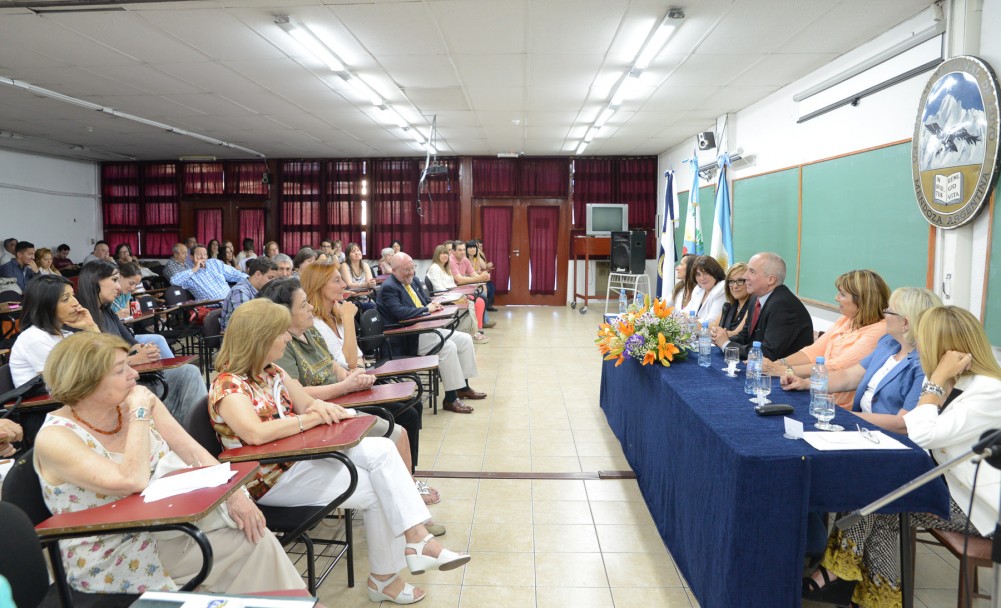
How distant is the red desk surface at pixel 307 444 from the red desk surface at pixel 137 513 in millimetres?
361

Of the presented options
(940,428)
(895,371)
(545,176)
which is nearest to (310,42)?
(895,371)

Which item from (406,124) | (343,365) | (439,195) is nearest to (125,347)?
(343,365)

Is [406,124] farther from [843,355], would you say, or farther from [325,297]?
[843,355]

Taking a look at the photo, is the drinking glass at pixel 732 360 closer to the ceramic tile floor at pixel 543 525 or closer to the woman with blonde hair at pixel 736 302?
the ceramic tile floor at pixel 543 525

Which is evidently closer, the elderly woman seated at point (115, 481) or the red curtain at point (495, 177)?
the elderly woman seated at point (115, 481)

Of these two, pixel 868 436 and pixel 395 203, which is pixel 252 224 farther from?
pixel 868 436

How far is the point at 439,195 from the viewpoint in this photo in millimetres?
13086

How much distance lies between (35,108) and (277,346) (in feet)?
24.8

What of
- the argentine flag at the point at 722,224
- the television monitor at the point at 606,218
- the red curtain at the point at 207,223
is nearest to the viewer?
the argentine flag at the point at 722,224

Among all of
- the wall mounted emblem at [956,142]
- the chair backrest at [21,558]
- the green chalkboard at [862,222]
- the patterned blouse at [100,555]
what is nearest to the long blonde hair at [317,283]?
the patterned blouse at [100,555]

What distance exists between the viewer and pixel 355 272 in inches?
372

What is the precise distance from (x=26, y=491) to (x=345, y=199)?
1183 centimetres

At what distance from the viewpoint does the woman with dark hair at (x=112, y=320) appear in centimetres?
411

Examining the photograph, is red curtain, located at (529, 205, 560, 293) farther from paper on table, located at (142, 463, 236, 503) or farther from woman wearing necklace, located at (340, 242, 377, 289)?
paper on table, located at (142, 463, 236, 503)
